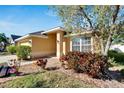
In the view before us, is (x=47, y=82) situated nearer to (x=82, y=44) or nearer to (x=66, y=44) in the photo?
(x=82, y=44)

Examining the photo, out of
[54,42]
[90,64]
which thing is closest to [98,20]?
[90,64]

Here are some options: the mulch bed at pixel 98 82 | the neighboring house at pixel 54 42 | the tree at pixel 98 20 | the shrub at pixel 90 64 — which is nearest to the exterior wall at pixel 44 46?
the neighboring house at pixel 54 42

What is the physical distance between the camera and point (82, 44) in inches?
631

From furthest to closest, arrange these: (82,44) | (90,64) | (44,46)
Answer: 1. (44,46)
2. (82,44)
3. (90,64)

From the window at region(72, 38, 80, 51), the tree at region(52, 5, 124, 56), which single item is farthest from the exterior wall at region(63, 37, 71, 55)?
the tree at region(52, 5, 124, 56)

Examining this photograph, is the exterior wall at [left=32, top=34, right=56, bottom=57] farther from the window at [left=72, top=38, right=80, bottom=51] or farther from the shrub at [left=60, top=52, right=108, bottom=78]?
the shrub at [left=60, top=52, right=108, bottom=78]

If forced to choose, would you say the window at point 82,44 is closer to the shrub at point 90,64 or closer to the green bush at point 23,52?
the green bush at point 23,52

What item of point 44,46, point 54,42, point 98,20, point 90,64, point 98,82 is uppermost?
point 98,20

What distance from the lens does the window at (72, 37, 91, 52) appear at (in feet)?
51.4

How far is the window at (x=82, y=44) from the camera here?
51.4 feet

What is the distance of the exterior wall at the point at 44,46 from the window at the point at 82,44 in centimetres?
360

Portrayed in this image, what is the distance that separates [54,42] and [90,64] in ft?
38.1
